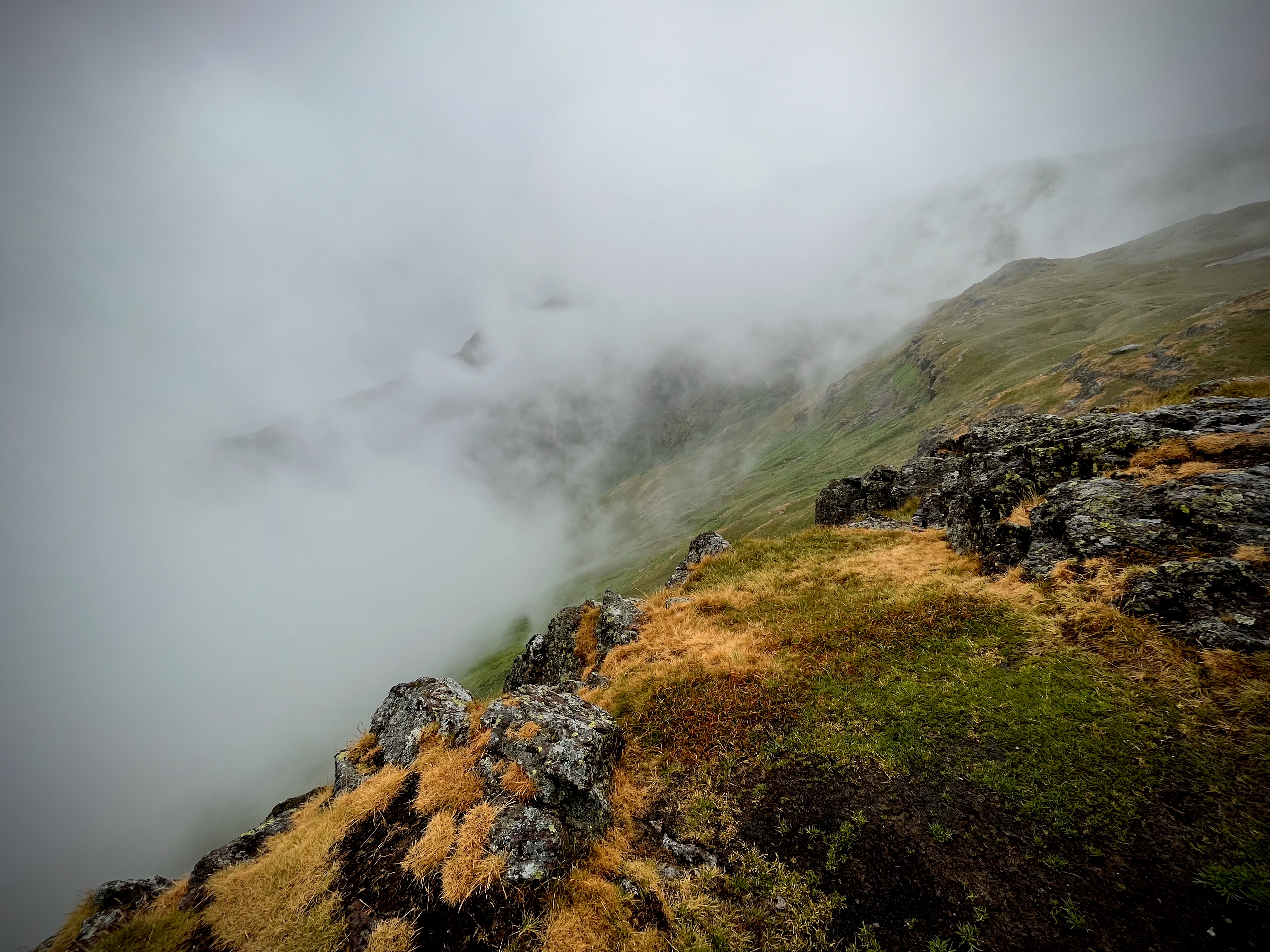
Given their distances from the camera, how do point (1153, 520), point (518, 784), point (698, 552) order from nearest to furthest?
1. point (518, 784)
2. point (1153, 520)
3. point (698, 552)

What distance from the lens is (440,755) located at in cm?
1299

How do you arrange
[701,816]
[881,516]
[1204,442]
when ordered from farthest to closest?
[881,516] < [1204,442] < [701,816]

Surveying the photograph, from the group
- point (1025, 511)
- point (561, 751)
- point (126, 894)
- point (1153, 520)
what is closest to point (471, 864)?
point (561, 751)

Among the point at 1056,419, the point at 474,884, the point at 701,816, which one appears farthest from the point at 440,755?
the point at 1056,419

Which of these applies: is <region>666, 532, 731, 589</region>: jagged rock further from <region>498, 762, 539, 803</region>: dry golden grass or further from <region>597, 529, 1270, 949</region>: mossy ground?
<region>498, 762, 539, 803</region>: dry golden grass

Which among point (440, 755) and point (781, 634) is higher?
point (440, 755)

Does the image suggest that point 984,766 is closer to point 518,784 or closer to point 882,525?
point 518,784

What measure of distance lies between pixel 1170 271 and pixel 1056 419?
27755 centimetres

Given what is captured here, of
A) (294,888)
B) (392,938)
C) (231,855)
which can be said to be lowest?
(392,938)

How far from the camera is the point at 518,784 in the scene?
11117 mm

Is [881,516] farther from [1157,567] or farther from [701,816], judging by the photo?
[701,816]

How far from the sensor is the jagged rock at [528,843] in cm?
941

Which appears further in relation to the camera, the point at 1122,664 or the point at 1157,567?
the point at 1157,567

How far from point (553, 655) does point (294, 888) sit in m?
15.8
